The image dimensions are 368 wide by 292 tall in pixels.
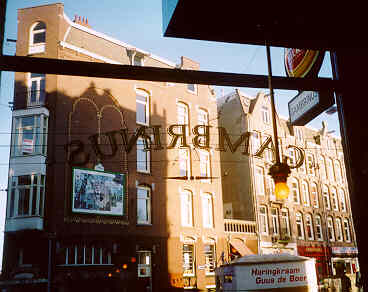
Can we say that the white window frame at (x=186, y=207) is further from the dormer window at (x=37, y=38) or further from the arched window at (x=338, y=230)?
the arched window at (x=338, y=230)

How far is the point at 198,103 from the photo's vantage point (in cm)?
3030

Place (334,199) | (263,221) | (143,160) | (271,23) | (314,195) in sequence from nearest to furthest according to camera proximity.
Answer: (271,23) < (143,160) < (263,221) < (314,195) < (334,199)

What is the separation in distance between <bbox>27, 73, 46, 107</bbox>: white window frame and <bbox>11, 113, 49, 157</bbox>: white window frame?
1.02m

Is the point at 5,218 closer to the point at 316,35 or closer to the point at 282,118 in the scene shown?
the point at 316,35

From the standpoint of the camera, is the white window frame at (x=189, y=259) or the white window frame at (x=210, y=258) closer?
the white window frame at (x=189, y=259)

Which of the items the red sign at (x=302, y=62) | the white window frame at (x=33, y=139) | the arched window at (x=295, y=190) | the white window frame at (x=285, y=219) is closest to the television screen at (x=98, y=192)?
the white window frame at (x=33, y=139)

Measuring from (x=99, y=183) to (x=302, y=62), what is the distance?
17537mm

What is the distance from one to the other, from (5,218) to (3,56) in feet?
60.3

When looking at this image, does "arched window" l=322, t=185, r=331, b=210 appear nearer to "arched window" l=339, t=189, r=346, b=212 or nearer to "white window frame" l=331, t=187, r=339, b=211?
"white window frame" l=331, t=187, r=339, b=211

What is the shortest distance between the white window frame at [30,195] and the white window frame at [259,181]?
1698 cm

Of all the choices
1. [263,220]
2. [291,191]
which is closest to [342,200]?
[291,191]

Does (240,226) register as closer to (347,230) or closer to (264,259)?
(264,259)

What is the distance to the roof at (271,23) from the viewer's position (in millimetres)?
5285

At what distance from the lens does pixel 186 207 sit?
2742 centimetres
